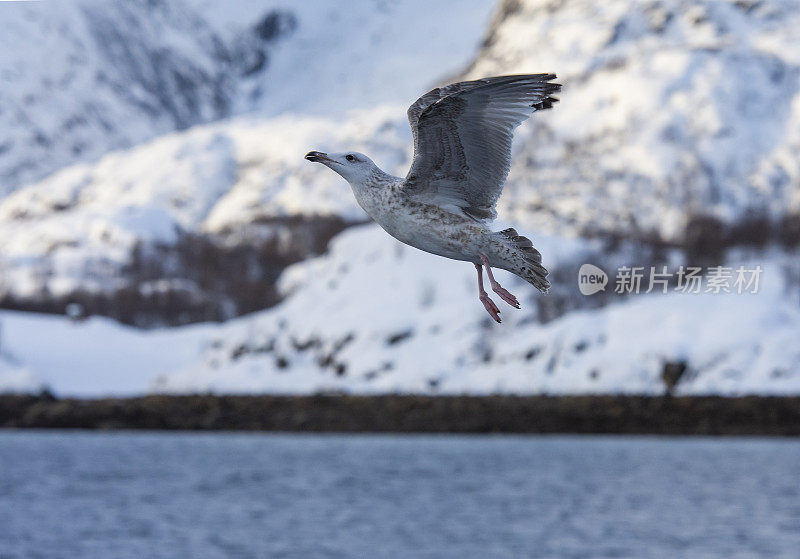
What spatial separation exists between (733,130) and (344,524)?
13267 centimetres

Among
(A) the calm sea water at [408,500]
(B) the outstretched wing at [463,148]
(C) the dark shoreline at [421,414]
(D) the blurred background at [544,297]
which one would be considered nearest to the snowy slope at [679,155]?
(D) the blurred background at [544,297]

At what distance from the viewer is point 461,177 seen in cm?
822

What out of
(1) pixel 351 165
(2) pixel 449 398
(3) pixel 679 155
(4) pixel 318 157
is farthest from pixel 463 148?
(3) pixel 679 155

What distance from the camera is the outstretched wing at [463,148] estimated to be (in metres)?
7.89

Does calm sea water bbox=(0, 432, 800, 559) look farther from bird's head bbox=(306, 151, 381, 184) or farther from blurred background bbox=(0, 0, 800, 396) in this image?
bird's head bbox=(306, 151, 381, 184)

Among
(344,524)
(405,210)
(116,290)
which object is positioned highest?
(116,290)

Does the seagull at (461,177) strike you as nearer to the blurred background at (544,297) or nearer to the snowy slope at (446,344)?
the blurred background at (544,297)

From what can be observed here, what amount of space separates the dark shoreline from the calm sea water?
2.27m

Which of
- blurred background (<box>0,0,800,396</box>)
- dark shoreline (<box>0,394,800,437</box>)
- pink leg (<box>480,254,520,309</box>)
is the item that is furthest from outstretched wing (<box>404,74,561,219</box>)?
dark shoreline (<box>0,394,800,437</box>)

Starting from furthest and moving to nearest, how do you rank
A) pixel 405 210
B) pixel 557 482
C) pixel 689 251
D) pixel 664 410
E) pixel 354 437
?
pixel 689 251 < pixel 354 437 < pixel 664 410 < pixel 557 482 < pixel 405 210

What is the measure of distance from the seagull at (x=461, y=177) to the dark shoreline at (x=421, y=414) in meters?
91.9

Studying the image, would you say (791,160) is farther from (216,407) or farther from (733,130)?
(216,407)

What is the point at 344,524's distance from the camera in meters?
63.6

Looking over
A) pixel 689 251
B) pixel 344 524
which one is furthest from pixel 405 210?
pixel 689 251
